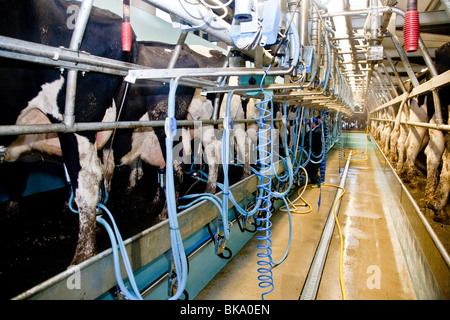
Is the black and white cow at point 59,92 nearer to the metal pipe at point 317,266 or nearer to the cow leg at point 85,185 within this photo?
the cow leg at point 85,185

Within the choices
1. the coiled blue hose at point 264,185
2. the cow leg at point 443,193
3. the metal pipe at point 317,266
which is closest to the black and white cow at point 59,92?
the coiled blue hose at point 264,185

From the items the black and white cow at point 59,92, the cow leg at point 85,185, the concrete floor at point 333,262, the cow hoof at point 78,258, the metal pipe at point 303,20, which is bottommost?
the concrete floor at point 333,262

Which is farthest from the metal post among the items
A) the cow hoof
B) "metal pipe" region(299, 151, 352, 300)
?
"metal pipe" region(299, 151, 352, 300)

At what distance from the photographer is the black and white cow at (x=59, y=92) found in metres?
1.50

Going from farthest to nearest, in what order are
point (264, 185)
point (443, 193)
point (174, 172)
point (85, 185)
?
point (443, 193), point (174, 172), point (264, 185), point (85, 185)

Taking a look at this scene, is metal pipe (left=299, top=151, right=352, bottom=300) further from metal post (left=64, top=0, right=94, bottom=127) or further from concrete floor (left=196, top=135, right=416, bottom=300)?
metal post (left=64, top=0, right=94, bottom=127)

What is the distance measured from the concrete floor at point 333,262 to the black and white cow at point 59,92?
3.91 feet

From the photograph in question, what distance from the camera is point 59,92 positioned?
167 centimetres

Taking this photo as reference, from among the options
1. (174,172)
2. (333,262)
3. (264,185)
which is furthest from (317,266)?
(174,172)

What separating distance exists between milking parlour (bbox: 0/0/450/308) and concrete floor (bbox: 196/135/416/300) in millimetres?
17

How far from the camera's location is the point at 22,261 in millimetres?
1609

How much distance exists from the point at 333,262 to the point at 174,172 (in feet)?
5.96

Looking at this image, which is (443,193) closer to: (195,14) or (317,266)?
(317,266)

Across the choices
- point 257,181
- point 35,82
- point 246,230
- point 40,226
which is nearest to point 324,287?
point 246,230
